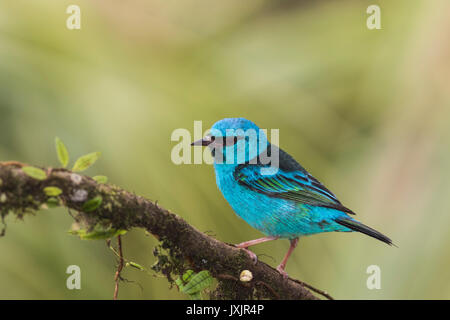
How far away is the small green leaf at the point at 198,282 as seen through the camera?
2.96 m

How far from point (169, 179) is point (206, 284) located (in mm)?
1730

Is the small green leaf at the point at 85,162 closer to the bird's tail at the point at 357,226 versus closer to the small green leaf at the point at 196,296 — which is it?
the small green leaf at the point at 196,296

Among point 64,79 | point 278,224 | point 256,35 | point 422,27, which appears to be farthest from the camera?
point 256,35

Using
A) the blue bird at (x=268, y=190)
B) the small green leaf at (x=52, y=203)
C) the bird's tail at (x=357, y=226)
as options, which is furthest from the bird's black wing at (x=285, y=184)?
the small green leaf at (x=52, y=203)

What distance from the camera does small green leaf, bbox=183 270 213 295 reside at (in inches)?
116

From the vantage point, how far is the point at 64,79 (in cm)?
486

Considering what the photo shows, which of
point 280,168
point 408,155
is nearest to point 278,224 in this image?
point 280,168

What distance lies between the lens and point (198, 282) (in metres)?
2.97

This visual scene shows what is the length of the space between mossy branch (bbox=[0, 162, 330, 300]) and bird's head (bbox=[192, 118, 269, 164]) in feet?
4.14

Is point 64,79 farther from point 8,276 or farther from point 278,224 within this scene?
point 278,224

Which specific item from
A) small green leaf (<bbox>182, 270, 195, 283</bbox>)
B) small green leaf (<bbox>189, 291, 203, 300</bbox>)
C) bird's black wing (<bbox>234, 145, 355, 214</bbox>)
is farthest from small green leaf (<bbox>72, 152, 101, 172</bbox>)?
bird's black wing (<bbox>234, 145, 355, 214</bbox>)

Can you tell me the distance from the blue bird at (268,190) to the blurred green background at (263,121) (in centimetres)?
49

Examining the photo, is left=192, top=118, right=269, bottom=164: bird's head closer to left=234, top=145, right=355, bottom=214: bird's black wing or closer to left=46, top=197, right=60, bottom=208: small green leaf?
left=234, top=145, right=355, bottom=214: bird's black wing

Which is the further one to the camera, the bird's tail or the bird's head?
the bird's head
